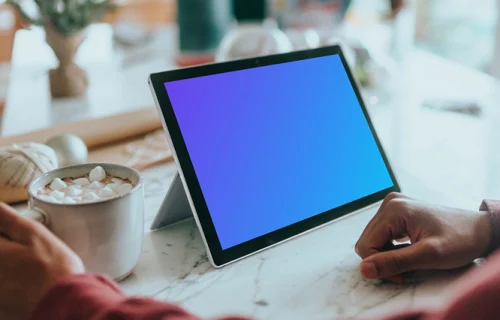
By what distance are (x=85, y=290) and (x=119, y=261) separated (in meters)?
0.11

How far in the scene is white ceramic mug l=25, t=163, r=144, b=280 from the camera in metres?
0.59

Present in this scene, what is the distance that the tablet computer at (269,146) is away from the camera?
0.70m

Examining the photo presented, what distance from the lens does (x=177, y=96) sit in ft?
2.33

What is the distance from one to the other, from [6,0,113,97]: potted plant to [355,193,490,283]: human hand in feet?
3.37

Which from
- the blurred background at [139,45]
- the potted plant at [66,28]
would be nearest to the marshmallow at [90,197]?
the blurred background at [139,45]

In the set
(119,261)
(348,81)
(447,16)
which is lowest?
(447,16)

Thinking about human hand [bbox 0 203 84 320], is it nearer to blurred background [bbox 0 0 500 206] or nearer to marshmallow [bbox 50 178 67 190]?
marshmallow [bbox 50 178 67 190]

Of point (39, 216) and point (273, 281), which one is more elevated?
point (39, 216)

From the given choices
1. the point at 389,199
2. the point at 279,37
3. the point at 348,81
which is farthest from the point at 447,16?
the point at 389,199

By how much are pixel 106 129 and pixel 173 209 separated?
41cm

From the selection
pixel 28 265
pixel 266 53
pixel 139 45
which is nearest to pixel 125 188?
pixel 28 265

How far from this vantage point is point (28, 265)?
0.56 m

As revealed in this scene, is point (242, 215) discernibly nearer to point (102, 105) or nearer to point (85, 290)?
point (85, 290)

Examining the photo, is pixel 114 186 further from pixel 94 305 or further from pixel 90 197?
pixel 94 305
